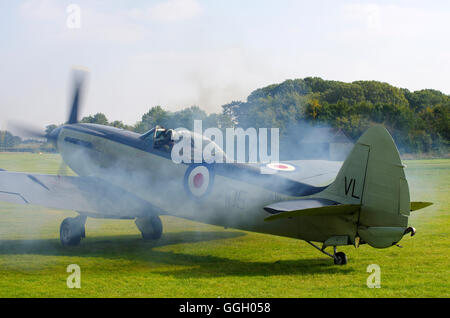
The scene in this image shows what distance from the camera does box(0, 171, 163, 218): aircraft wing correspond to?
8.98 metres

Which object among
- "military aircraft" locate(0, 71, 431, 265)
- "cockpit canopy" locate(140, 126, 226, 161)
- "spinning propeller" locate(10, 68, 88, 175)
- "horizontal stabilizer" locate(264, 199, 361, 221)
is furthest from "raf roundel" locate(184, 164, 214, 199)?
"spinning propeller" locate(10, 68, 88, 175)

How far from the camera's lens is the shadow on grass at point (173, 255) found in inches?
283

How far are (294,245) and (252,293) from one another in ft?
11.7

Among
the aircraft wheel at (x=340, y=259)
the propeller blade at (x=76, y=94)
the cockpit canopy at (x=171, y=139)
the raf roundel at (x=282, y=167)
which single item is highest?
the propeller blade at (x=76, y=94)

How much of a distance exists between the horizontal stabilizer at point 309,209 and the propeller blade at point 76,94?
748 centimetres

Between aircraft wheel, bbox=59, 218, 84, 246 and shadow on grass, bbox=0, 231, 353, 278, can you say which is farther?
aircraft wheel, bbox=59, 218, 84, 246

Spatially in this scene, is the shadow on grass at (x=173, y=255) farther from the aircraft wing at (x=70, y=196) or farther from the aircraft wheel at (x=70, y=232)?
the aircraft wing at (x=70, y=196)

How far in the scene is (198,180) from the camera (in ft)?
28.1

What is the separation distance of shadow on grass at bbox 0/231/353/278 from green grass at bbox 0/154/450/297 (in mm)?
16

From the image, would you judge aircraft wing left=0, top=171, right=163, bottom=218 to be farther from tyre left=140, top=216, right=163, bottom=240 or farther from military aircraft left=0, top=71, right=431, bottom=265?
tyre left=140, top=216, right=163, bottom=240

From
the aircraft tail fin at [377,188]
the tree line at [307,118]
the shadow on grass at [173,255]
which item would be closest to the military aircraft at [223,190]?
the aircraft tail fin at [377,188]

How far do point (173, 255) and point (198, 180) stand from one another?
150 cm
